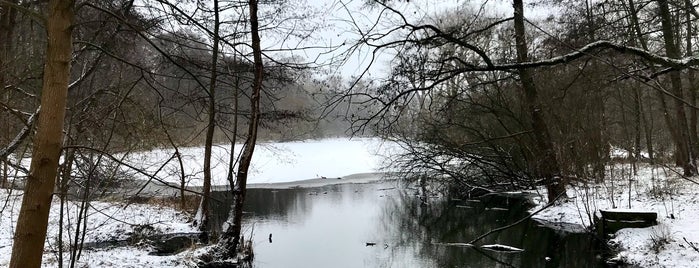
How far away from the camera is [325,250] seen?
11.4 metres

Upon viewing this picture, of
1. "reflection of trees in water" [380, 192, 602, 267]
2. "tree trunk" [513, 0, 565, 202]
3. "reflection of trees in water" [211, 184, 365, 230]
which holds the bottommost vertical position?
"reflection of trees in water" [380, 192, 602, 267]

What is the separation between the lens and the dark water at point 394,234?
33.9ft

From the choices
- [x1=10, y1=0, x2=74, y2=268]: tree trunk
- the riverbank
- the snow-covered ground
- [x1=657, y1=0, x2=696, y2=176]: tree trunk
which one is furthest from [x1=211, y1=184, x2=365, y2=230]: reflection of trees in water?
[x1=10, y1=0, x2=74, y2=268]: tree trunk

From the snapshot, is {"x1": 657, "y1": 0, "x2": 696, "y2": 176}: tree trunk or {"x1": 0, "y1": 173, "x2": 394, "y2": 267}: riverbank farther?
{"x1": 657, "y1": 0, "x2": 696, "y2": 176}: tree trunk

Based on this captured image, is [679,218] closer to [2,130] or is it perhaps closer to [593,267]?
[593,267]

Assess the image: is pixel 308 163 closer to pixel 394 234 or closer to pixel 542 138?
pixel 542 138

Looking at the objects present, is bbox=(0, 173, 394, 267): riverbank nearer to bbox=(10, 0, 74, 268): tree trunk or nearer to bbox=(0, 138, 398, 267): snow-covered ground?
bbox=(0, 138, 398, 267): snow-covered ground

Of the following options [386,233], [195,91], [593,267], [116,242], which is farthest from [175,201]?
[593,267]

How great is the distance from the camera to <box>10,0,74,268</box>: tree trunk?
2711 mm

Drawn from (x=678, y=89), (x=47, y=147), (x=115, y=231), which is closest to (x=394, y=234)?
(x=115, y=231)

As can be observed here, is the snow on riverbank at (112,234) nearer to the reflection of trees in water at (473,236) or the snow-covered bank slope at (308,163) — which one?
the reflection of trees in water at (473,236)

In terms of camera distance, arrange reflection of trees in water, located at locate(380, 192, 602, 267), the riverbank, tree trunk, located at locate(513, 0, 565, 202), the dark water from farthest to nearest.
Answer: tree trunk, located at locate(513, 0, 565, 202) < the dark water < reflection of trees in water, located at locate(380, 192, 602, 267) < the riverbank

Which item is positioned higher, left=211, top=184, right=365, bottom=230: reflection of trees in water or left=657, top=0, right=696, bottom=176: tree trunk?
left=657, top=0, right=696, bottom=176: tree trunk

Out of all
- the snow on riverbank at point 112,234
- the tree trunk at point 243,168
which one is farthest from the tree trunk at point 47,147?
the tree trunk at point 243,168
